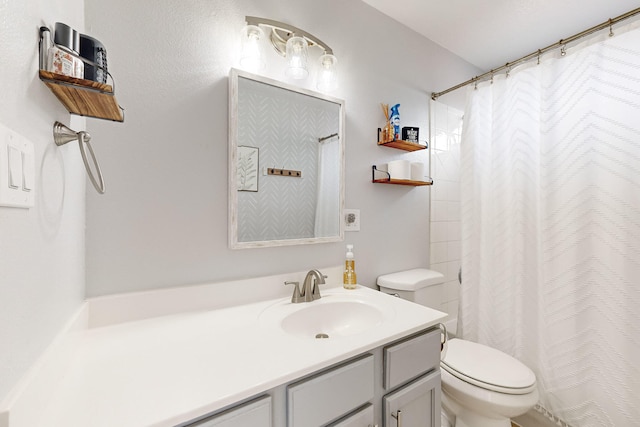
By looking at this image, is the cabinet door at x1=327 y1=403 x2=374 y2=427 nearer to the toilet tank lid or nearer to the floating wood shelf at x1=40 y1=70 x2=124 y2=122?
the toilet tank lid

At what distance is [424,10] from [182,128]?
1.52 metres

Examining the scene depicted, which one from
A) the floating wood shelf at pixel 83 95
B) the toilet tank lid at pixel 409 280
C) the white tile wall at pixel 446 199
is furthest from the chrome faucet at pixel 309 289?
the white tile wall at pixel 446 199

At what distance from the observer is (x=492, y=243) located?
1.58m

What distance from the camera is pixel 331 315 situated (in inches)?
45.4

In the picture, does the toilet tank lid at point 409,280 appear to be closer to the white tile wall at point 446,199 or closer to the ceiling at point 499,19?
the white tile wall at point 446,199

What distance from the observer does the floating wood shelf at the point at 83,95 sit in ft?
1.85

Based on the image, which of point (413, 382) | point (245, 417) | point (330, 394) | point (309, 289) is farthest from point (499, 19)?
point (245, 417)

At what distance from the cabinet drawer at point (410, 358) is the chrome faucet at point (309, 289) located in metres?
0.39

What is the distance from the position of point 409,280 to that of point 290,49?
131cm

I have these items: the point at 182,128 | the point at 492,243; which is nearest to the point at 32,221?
the point at 182,128

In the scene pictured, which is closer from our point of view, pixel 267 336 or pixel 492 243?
pixel 267 336

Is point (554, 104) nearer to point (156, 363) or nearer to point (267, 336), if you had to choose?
point (267, 336)

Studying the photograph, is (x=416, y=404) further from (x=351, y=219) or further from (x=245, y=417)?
(x=351, y=219)

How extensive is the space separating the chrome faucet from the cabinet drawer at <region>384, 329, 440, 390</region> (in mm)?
389
